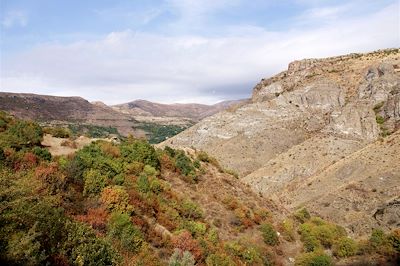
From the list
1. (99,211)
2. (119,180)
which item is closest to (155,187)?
(119,180)

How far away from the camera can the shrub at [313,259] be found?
26.2 meters

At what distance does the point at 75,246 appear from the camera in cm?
1145

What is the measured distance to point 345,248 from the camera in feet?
98.7

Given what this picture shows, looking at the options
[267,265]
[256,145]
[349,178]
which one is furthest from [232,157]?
[267,265]

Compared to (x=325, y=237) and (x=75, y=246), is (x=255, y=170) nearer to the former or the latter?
(x=325, y=237)

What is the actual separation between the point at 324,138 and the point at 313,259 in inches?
1691

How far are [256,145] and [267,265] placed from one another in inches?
1848

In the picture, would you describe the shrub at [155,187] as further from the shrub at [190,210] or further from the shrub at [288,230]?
the shrub at [288,230]

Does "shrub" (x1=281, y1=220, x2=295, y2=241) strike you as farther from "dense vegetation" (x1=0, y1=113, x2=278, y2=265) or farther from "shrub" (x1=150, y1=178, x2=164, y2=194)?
"shrub" (x1=150, y1=178, x2=164, y2=194)

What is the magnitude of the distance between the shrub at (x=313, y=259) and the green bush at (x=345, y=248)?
252cm

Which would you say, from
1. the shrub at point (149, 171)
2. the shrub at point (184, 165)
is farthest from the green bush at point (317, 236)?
the shrub at point (149, 171)

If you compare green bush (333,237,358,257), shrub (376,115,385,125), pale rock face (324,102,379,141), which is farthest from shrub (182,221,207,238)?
shrub (376,115,385,125)

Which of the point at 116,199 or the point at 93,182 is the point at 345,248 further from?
the point at 93,182

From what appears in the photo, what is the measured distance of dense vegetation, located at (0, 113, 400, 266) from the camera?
1089 cm
